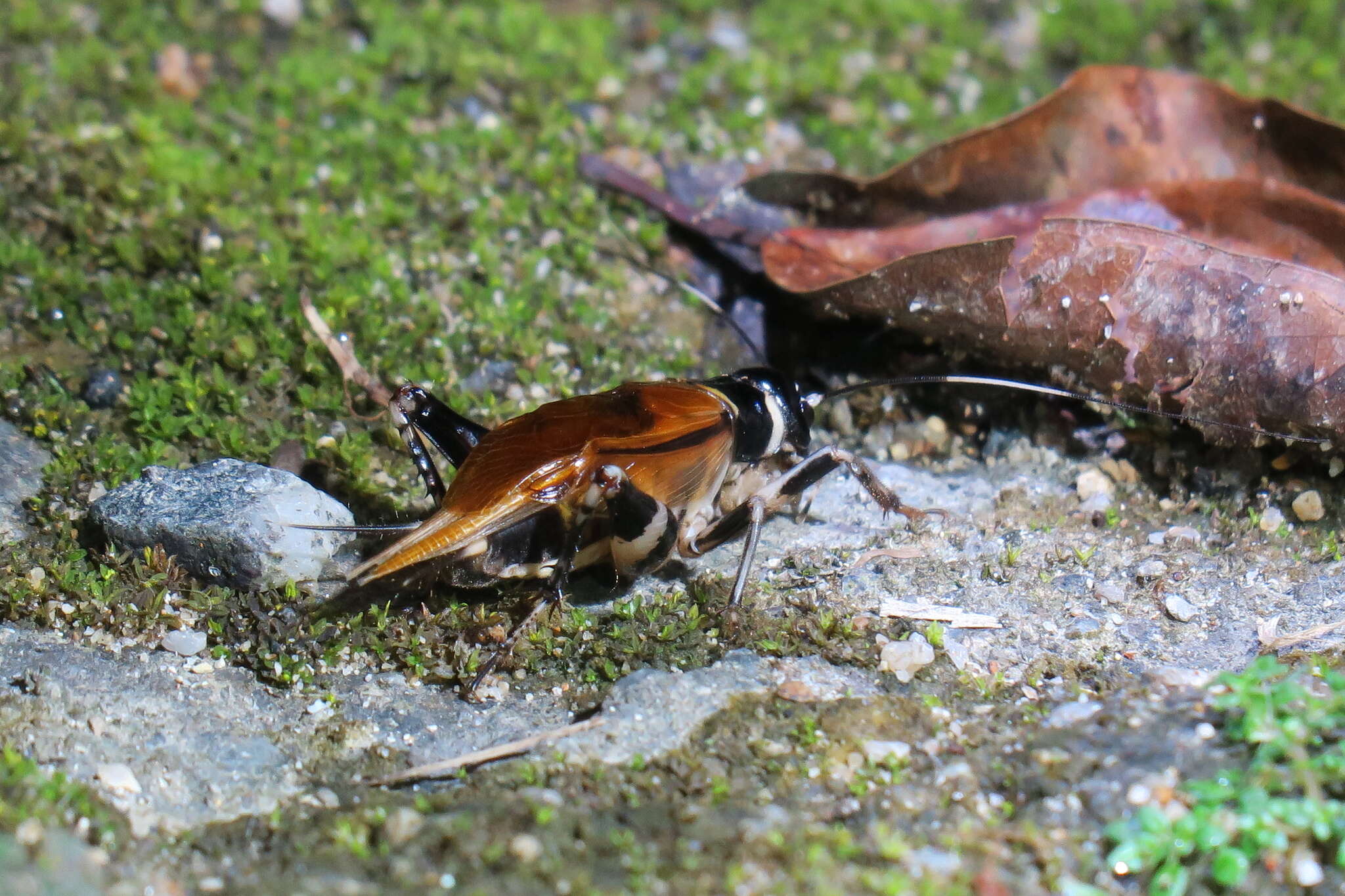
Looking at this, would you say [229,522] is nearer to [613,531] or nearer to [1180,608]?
[613,531]

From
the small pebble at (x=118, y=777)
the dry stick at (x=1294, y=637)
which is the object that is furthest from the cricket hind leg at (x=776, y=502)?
the small pebble at (x=118, y=777)

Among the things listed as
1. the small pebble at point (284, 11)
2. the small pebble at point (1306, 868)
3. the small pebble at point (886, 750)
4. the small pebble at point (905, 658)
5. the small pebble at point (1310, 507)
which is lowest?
the small pebble at point (886, 750)

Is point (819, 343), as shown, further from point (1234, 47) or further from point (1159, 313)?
point (1234, 47)

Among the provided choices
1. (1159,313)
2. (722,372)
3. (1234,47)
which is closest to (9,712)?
(722,372)

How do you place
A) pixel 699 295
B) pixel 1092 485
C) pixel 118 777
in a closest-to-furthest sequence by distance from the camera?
pixel 118 777, pixel 1092 485, pixel 699 295

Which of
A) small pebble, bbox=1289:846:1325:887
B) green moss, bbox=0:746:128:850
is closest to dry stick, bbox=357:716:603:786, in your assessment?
green moss, bbox=0:746:128:850

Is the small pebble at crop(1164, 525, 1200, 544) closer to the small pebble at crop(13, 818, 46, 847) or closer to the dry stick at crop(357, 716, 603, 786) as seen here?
the dry stick at crop(357, 716, 603, 786)

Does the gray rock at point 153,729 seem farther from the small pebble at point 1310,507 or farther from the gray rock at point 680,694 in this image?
the small pebble at point 1310,507

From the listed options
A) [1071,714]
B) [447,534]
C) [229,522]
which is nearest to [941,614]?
[1071,714]
